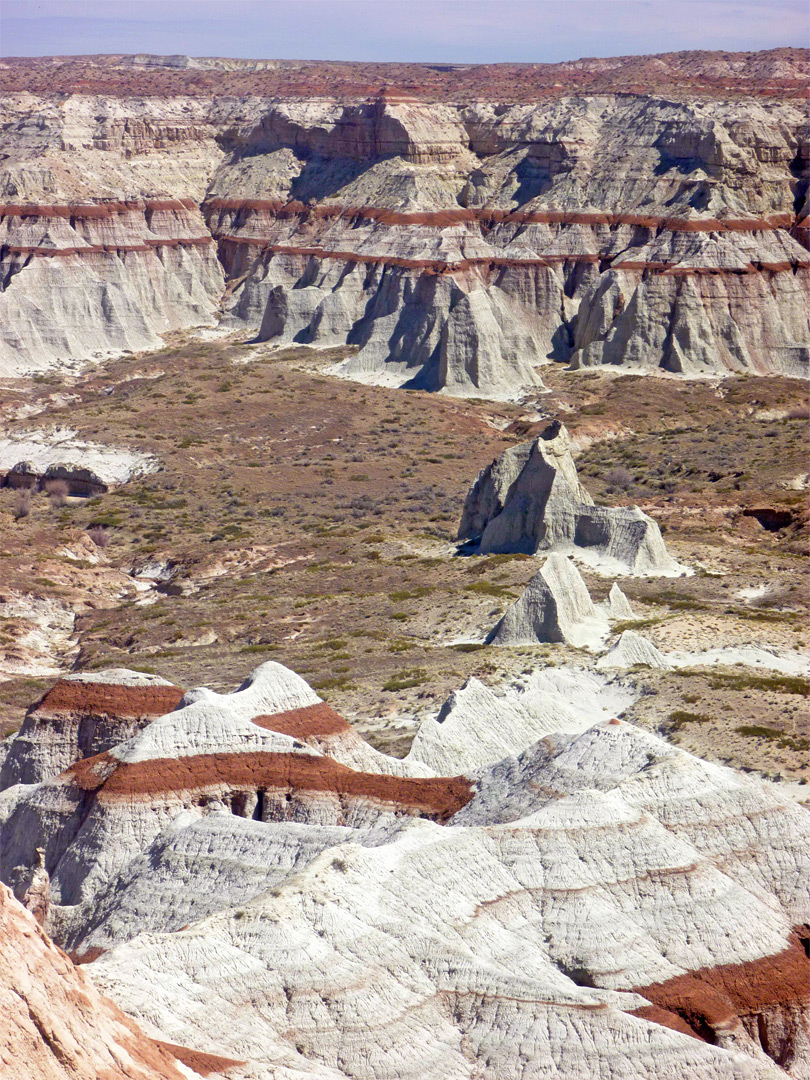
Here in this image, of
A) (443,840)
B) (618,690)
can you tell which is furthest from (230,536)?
(443,840)

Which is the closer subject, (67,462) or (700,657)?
(700,657)

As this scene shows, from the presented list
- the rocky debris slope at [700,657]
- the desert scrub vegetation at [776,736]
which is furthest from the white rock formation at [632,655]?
the desert scrub vegetation at [776,736]

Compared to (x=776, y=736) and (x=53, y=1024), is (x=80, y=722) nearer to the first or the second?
(x=776, y=736)

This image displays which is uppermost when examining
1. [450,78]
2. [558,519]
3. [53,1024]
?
[450,78]

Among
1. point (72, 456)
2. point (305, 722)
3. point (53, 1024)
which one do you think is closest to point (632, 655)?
point (305, 722)

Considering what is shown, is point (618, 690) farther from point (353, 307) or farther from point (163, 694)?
point (353, 307)

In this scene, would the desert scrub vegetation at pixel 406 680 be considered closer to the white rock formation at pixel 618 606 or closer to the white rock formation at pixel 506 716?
the white rock formation at pixel 506 716

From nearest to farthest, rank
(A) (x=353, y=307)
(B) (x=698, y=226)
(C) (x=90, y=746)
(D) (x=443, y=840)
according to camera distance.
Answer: (D) (x=443, y=840) → (C) (x=90, y=746) → (B) (x=698, y=226) → (A) (x=353, y=307)
